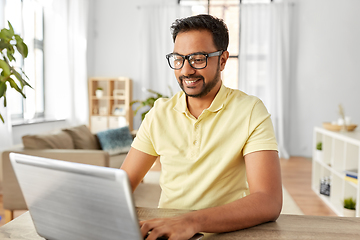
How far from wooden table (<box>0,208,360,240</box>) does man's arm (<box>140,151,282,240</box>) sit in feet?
0.08

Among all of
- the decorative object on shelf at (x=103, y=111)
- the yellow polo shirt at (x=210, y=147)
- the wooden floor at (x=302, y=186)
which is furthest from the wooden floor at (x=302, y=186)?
the decorative object on shelf at (x=103, y=111)

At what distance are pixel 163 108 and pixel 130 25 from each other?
6072 mm

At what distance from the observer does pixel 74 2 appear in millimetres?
6125

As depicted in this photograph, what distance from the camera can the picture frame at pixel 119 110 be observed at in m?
6.77

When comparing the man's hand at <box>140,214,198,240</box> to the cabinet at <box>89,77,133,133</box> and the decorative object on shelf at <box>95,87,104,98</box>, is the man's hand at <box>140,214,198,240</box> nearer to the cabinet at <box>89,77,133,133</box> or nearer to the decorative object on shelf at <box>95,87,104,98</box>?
the cabinet at <box>89,77,133,133</box>

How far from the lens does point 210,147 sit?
1.12 metres

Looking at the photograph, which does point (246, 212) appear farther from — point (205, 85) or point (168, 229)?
point (205, 85)

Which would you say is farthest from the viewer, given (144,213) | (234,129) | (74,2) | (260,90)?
(260,90)

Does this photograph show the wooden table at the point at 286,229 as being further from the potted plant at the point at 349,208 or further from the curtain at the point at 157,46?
the curtain at the point at 157,46

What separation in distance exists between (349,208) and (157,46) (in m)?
4.77

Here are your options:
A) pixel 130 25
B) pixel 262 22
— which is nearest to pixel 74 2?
pixel 130 25

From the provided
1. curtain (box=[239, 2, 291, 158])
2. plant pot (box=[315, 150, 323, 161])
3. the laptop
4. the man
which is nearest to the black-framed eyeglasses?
the man

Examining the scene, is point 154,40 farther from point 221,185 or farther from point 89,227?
point 89,227

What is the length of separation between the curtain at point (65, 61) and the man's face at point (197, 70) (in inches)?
200
